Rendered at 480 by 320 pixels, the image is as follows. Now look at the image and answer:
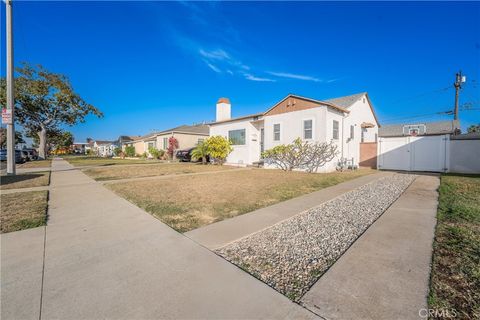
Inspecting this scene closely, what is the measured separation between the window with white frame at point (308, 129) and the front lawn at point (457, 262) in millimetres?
8292

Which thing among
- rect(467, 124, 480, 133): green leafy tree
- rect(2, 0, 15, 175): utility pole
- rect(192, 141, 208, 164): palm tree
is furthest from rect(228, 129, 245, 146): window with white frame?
rect(467, 124, 480, 133): green leafy tree

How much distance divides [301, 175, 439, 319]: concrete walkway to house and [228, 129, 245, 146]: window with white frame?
44.3 ft

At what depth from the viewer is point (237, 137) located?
17375mm

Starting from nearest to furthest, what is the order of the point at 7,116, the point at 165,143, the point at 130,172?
the point at 7,116
the point at 130,172
the point at 165,143

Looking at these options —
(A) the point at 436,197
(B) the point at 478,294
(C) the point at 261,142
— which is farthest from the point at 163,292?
(C) the point at 261,142

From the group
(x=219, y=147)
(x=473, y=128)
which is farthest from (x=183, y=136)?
(x=473, y=128)

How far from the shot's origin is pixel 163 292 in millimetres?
2111

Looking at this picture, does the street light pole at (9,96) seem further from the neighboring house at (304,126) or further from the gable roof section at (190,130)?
the gable roof section at (190,130)

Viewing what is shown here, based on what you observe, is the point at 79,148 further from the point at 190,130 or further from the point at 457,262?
the point at 457,262

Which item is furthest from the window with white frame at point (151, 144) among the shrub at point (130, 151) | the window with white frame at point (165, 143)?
the window with white frame at point (165, 143)

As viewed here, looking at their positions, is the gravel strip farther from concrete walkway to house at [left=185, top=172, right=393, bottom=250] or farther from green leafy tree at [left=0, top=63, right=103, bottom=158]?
green leafy tree at [left=0, top=63, right=103, bottom=158]

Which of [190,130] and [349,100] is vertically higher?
[349,100]

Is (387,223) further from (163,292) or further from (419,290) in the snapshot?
(163,292)

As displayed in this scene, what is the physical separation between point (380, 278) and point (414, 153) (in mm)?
15707
